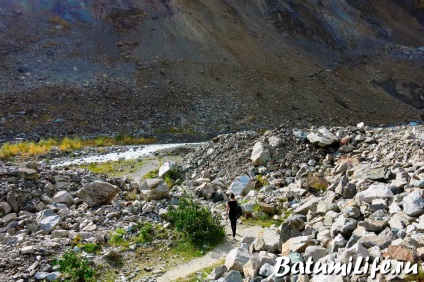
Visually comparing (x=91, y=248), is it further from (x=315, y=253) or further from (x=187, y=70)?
(x=187, y=70)

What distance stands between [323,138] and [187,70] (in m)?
25.6

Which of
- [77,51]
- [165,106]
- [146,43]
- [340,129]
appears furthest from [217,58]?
[340,129]

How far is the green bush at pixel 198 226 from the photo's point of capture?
9.20m

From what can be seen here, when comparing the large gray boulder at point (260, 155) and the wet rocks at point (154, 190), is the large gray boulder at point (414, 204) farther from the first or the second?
the large gray boulder at point (260, 155)

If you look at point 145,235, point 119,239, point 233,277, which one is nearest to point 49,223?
point 119,239

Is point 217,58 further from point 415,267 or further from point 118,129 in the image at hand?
point 415,267

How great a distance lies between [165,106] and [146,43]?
10273 millimetres

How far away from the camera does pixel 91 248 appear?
8.58 m

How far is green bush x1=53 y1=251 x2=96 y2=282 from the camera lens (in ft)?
24.0

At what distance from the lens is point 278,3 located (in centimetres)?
5331

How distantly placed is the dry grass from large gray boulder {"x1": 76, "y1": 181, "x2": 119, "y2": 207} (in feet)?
38.4

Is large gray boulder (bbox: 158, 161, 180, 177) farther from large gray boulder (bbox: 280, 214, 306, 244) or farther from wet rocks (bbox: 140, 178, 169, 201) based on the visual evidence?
large gray boulder (bbox: 280, 214, 306, 244)

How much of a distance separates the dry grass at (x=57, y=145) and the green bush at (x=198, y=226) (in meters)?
14.7

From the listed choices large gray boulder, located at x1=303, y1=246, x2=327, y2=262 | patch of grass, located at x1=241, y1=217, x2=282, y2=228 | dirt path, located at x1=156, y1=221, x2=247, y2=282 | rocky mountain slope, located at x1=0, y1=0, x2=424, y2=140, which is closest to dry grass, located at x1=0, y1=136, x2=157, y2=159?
rocky mountain slope, located at x1=0, y1=0, x2=424, y2=140
